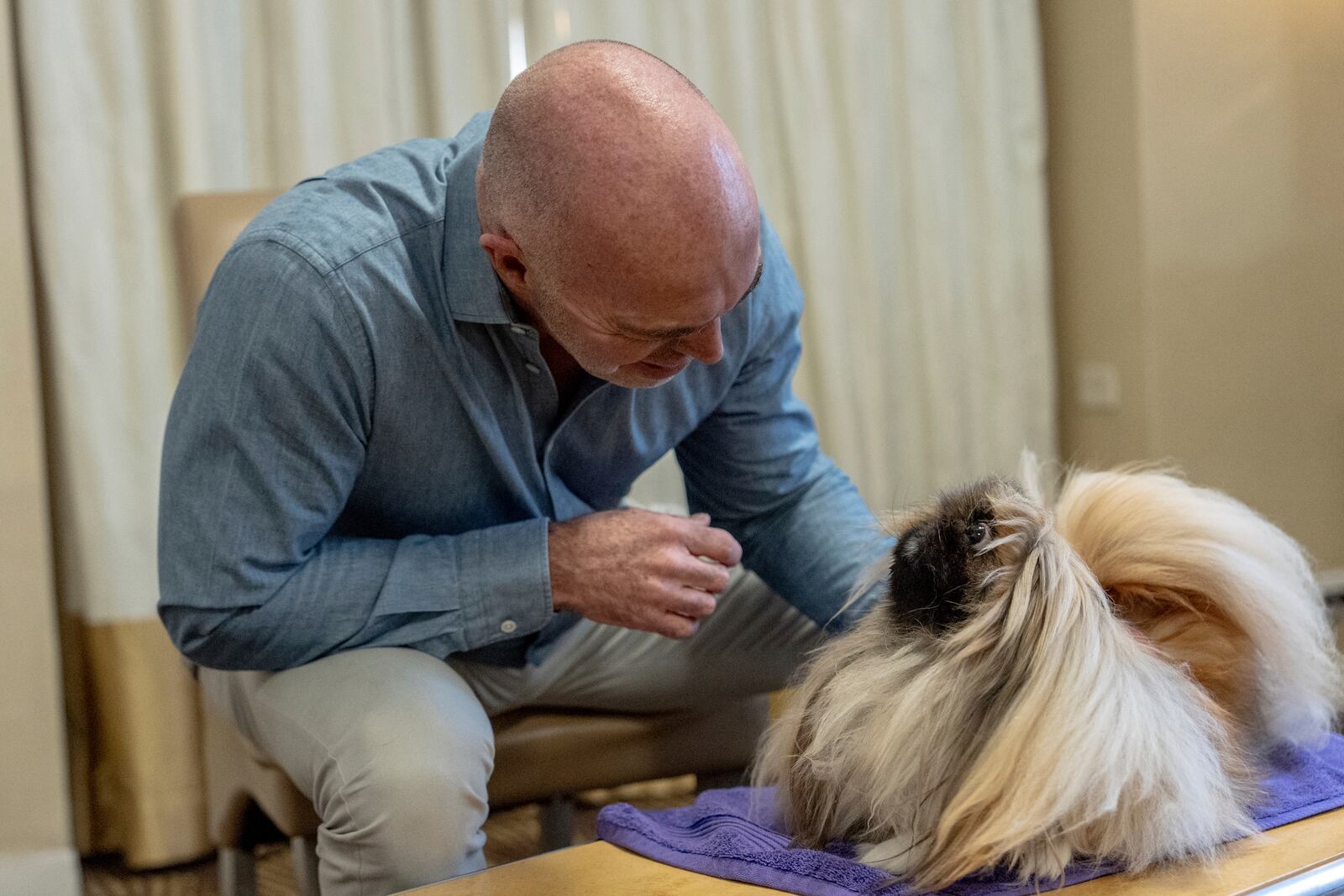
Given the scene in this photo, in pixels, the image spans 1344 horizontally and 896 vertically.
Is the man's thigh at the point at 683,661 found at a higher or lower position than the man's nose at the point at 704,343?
lower

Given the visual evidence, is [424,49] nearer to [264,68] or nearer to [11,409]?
[264,68]

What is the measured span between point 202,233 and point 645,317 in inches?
31.5

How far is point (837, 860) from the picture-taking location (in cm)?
82

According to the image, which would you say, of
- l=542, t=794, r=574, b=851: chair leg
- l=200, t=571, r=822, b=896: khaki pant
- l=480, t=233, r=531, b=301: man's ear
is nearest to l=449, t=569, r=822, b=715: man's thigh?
l=200, t=571, r=822, b=896: khaki pant

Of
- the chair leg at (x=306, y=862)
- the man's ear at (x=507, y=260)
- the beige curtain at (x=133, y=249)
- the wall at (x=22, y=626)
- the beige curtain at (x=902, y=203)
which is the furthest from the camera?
the beige curtain at (x=902, y=203)

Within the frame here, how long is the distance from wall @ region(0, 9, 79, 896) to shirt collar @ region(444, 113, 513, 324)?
2.60 ft

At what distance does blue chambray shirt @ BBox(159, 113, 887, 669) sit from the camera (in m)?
1.02

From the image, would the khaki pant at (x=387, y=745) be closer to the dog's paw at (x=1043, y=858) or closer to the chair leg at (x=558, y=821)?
the chair leg at (x=558, y=821)

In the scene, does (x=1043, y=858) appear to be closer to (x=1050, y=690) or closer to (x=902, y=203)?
(x=1050, y=690)

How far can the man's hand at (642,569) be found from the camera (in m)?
1.05

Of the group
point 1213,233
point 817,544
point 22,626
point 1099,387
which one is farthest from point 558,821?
point 1213,233

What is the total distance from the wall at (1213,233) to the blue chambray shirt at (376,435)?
1444 mm

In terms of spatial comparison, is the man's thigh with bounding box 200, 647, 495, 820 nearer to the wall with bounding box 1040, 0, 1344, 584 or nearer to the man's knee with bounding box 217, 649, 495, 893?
the man's knee with bounding box 217, 649, 495, 893

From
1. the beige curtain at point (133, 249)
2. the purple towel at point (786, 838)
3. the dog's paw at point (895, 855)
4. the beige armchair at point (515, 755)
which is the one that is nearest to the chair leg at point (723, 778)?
the beige armchair at point (515, 755)
